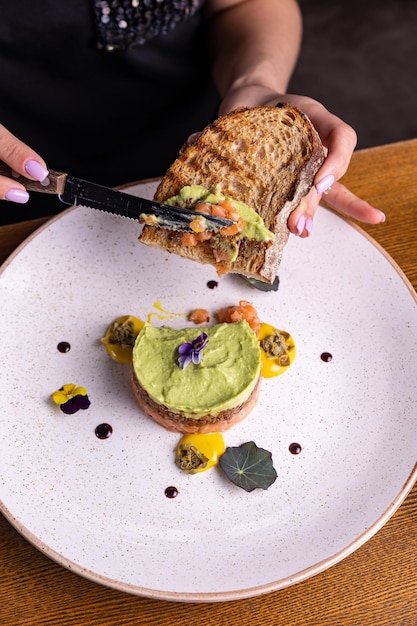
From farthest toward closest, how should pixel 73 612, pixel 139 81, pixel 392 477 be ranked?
pixel 139 81
pixel 392 477
pixel 73 612

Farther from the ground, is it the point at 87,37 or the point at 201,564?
the point at 87,37

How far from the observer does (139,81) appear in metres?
2.76

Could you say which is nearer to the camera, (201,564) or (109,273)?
(201,564)

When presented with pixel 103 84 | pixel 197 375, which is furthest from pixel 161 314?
pixel 103 84

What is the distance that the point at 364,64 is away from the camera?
509cm

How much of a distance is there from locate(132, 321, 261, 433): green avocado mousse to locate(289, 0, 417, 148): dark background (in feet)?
9.96

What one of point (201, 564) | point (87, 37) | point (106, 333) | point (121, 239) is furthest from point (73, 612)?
point (87, 37)

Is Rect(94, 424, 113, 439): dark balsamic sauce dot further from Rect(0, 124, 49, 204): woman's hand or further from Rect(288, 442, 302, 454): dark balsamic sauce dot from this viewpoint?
Rect(0, 124, 49, 204): woman's hand

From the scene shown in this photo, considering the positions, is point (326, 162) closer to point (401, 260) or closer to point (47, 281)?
point (401, 260)

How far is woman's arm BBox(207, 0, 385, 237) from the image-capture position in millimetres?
2031

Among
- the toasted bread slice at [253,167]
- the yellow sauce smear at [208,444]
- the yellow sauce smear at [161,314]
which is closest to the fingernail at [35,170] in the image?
the toasted bread slice at [253,167]

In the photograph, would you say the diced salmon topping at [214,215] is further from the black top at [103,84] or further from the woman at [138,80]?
the black top at [103,84]

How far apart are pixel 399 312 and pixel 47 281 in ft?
3.85

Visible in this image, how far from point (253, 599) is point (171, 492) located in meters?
0.35
